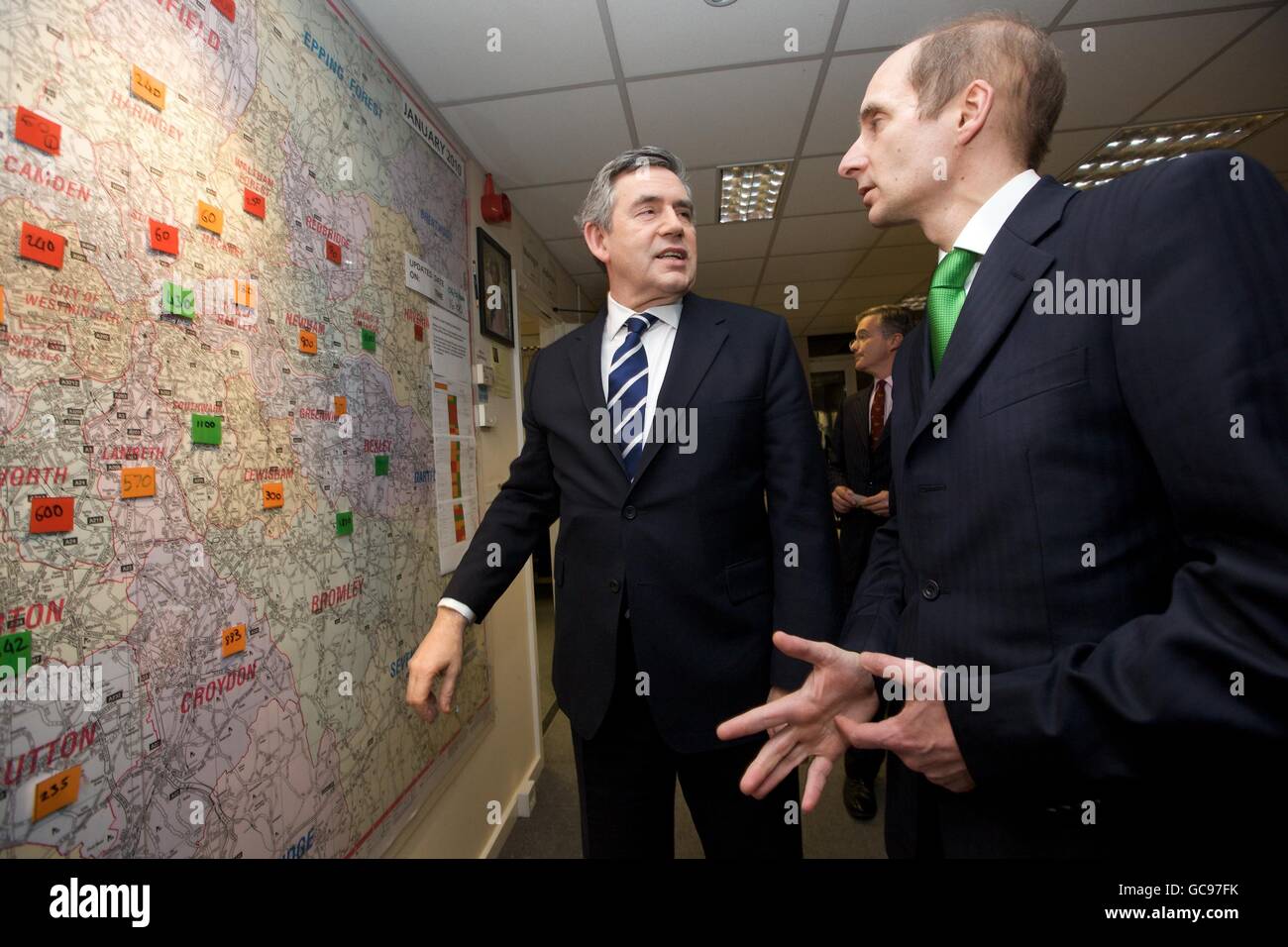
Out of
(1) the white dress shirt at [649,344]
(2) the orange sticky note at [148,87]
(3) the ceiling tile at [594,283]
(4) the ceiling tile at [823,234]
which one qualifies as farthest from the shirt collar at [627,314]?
(3) the ceiling tile at [594,283]

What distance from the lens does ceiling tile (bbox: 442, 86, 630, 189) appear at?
2.05 meters

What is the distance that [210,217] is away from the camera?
103 cm

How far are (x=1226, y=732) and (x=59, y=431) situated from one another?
1.34 metres

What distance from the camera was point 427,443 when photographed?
6.00 feet

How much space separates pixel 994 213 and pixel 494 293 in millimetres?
2052

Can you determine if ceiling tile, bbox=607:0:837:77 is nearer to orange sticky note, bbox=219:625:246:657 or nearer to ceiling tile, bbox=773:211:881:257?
ceiling tile, bbox=773:211:881:257

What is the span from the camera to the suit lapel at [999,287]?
2.19ft

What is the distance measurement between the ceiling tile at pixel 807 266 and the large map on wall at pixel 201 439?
306cm

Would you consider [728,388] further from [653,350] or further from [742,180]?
[742,180]

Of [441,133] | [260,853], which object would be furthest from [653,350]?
[441,133]

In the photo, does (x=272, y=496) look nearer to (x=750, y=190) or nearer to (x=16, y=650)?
(x=16, y=650)

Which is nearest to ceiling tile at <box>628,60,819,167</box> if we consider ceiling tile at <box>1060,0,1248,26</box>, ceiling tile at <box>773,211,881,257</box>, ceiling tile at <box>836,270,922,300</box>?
ceiling tile at <box>1060,0,1248,26</box>

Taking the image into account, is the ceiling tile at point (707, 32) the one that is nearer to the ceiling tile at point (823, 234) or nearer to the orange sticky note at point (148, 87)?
the orange sticky note at point (148, 87)

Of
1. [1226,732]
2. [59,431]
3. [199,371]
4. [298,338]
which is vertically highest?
[298,338]
